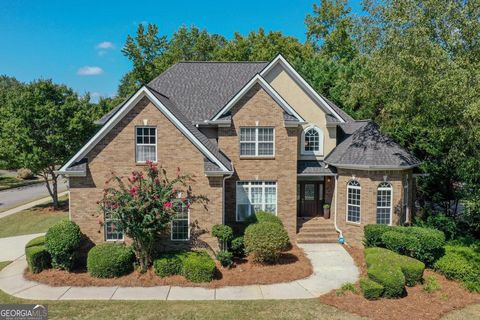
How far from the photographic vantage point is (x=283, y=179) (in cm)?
1892

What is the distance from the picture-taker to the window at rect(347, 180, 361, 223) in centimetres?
1886

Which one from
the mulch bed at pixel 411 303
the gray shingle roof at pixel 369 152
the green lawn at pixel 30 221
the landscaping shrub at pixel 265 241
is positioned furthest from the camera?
the green lawn at pixel 30 221

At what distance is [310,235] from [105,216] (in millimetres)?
11119

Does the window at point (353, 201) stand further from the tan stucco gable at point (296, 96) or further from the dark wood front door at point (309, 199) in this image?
the tan stucco gable at point (296, 96)

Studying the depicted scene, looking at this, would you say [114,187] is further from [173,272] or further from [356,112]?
[356,112]

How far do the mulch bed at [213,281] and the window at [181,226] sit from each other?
2.01 metres

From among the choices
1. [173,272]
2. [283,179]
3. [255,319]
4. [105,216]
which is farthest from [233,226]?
[255,319]

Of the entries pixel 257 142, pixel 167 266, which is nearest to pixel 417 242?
pixel 257 142

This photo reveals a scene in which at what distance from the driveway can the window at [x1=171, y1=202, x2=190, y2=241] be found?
22.6m

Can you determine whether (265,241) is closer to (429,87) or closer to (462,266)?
(462,266)

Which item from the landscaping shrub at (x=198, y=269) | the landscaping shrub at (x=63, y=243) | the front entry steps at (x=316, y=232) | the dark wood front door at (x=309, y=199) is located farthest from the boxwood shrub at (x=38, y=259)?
the dark wood front door at (x=309, y=199)

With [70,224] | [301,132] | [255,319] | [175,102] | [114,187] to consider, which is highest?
[175,102]

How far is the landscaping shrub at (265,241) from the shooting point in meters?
15.3

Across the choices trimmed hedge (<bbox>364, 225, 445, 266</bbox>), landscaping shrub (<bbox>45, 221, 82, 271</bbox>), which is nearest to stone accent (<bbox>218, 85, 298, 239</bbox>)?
trimmed hedge (<bbox>364, 225, 445, 266</bbox>)
